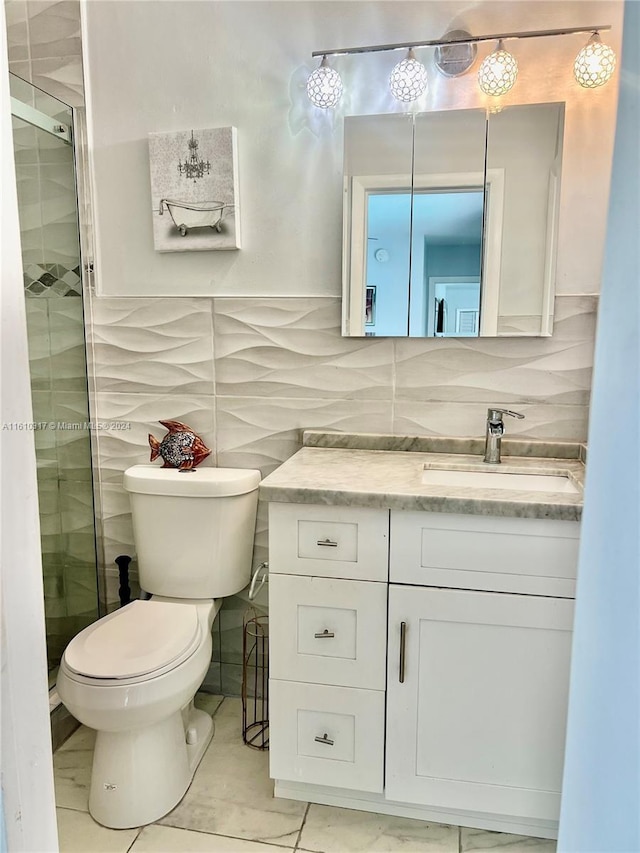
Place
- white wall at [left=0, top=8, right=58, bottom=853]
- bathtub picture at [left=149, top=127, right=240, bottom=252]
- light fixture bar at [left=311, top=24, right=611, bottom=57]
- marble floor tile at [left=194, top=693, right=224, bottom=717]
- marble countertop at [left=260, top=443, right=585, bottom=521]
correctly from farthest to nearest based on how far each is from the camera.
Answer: marble floor tile at [left=194, top=693, right=224, bottom=717] → bathtub picture at [left=149, top=127, right=240, bottom=252] → light fixture bar at [left=311, top=24, right=611, bottom=57] → marble countertop at [left=260, top=443, right=585, bottom=521] → white wall at [left=0, top=8, right=58, bottom=853]

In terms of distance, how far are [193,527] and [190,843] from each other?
789 millimetres

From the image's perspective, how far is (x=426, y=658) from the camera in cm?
146

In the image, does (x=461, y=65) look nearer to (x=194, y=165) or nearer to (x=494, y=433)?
(x=194, y=165)

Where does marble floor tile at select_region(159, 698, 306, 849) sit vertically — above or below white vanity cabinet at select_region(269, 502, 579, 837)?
below

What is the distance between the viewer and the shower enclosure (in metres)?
1.77

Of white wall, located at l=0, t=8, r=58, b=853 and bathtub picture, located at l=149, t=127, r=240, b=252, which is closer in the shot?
white wall, located at l=0, t=8, r=58, b=853

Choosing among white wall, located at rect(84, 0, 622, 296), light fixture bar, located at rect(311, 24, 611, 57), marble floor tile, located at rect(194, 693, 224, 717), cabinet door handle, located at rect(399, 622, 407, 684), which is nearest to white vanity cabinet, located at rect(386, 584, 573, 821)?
cabinet door handle, located at rect(399, 622, 407, 684)

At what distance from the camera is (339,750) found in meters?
1.54

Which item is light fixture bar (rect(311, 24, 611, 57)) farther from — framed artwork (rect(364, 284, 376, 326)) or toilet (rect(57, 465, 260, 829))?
toilet (rect(57, 465, 260, 829))

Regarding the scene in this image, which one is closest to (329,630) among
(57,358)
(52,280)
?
(57,358)

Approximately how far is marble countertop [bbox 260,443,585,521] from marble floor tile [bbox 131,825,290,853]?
0.85 metres

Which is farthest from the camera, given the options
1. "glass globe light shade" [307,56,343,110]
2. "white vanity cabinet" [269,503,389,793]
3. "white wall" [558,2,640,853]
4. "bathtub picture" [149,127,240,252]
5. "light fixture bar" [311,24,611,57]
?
"bathtub picture" [149,127,240,252]

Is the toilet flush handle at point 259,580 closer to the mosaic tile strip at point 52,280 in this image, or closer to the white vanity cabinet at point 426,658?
the white vanity cabinet at point 426,658

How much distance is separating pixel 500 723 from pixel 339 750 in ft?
1.33
